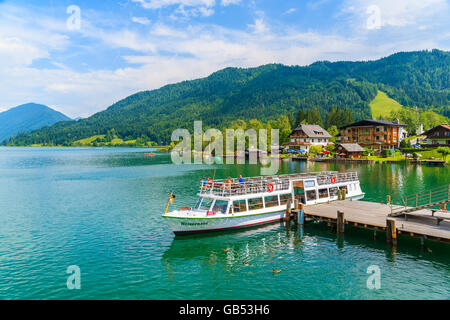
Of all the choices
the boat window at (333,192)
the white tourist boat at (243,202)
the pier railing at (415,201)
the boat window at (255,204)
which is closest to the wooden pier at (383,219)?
the pier railing at (415,201)

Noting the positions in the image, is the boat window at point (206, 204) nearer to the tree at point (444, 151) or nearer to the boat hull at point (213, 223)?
the boat hull at point (213, 223)

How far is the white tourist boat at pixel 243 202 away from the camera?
105ft

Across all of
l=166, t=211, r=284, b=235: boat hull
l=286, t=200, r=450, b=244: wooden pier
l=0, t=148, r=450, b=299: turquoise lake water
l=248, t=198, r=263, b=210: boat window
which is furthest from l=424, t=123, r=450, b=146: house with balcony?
l=248, t=198, r=263, b=210: boat window

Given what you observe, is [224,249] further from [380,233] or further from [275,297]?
[380,233]

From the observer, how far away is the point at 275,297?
20484 millimetres

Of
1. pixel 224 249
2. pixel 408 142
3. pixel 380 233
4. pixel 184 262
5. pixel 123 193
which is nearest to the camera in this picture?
pixel 184 262

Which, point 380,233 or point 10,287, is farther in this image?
point 380,233

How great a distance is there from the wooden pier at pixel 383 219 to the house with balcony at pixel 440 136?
4329 inches

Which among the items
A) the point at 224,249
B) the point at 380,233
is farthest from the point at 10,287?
the point at 380,233

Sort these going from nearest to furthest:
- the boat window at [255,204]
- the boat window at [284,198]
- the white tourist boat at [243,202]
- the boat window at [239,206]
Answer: the white tourist boat at [243,202] < the boat window at [239,206] < the boat window at [255,204] < the boat window at [284,198]

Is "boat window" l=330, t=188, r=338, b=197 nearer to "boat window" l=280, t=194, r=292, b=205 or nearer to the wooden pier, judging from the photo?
the wooden pier

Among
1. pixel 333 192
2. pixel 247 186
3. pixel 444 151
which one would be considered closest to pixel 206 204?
pixel 247 186

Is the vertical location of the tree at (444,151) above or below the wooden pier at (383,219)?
above

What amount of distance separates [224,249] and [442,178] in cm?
6831
